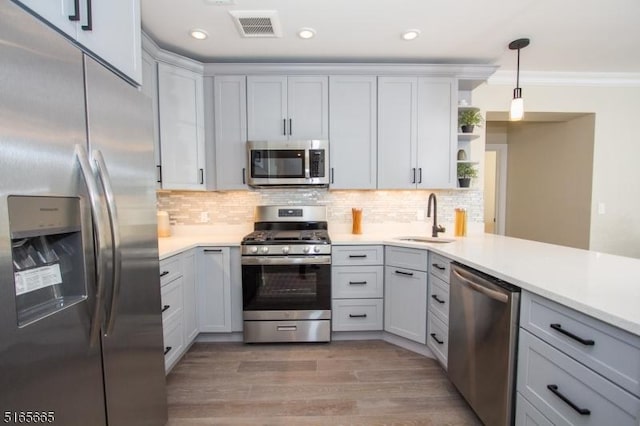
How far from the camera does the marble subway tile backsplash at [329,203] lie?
113 inches

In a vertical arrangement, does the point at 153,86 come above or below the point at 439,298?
above

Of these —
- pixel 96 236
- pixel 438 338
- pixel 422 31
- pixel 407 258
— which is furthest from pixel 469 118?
pixel 96 236

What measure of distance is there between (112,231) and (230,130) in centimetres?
190

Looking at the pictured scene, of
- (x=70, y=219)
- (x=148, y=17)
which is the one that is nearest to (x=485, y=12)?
(x=148, y=17)

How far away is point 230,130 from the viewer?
262 cm

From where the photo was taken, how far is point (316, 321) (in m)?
2.38

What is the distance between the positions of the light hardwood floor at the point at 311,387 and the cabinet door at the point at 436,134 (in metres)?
1.64

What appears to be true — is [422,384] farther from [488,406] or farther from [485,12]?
[485,12]

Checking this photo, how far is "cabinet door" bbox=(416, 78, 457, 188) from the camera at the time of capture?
2.63 metres

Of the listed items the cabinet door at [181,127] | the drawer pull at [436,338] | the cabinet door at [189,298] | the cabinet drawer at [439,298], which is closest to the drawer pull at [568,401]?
the cabinet drawer at [439,298]

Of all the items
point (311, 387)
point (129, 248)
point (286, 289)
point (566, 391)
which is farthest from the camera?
point (286, 289)

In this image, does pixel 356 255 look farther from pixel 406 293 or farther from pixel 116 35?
pixel 116 35

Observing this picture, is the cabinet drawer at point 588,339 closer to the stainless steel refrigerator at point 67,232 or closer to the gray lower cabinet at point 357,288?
the gray lower cabinet at point 357,288

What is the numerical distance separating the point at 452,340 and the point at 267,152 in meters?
2.09
